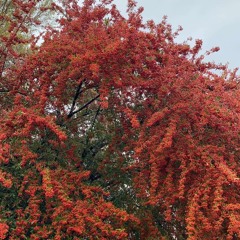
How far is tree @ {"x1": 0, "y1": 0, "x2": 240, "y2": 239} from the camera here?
5605 millimetres

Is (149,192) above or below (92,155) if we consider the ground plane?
below

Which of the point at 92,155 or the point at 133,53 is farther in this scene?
the point at 92,155

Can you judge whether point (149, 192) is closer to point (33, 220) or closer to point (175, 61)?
point (33, 220)

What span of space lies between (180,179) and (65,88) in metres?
2.38

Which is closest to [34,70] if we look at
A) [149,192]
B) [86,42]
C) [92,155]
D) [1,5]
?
[86,42]

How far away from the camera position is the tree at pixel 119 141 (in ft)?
18.4

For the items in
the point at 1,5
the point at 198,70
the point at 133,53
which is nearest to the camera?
the point at 133,53

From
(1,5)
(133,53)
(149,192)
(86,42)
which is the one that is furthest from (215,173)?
(1,5)

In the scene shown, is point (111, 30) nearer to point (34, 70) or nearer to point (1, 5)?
point (34, 70)

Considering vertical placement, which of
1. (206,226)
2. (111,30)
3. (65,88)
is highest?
(111,30)

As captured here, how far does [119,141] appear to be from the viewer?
691 centimetres

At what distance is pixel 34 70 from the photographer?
7047 mm

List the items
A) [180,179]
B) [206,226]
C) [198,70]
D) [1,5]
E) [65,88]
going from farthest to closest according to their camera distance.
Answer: [1,5]
[198,70]
[65,88]
[180,179]
[206,226]

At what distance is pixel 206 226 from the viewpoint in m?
5.42
